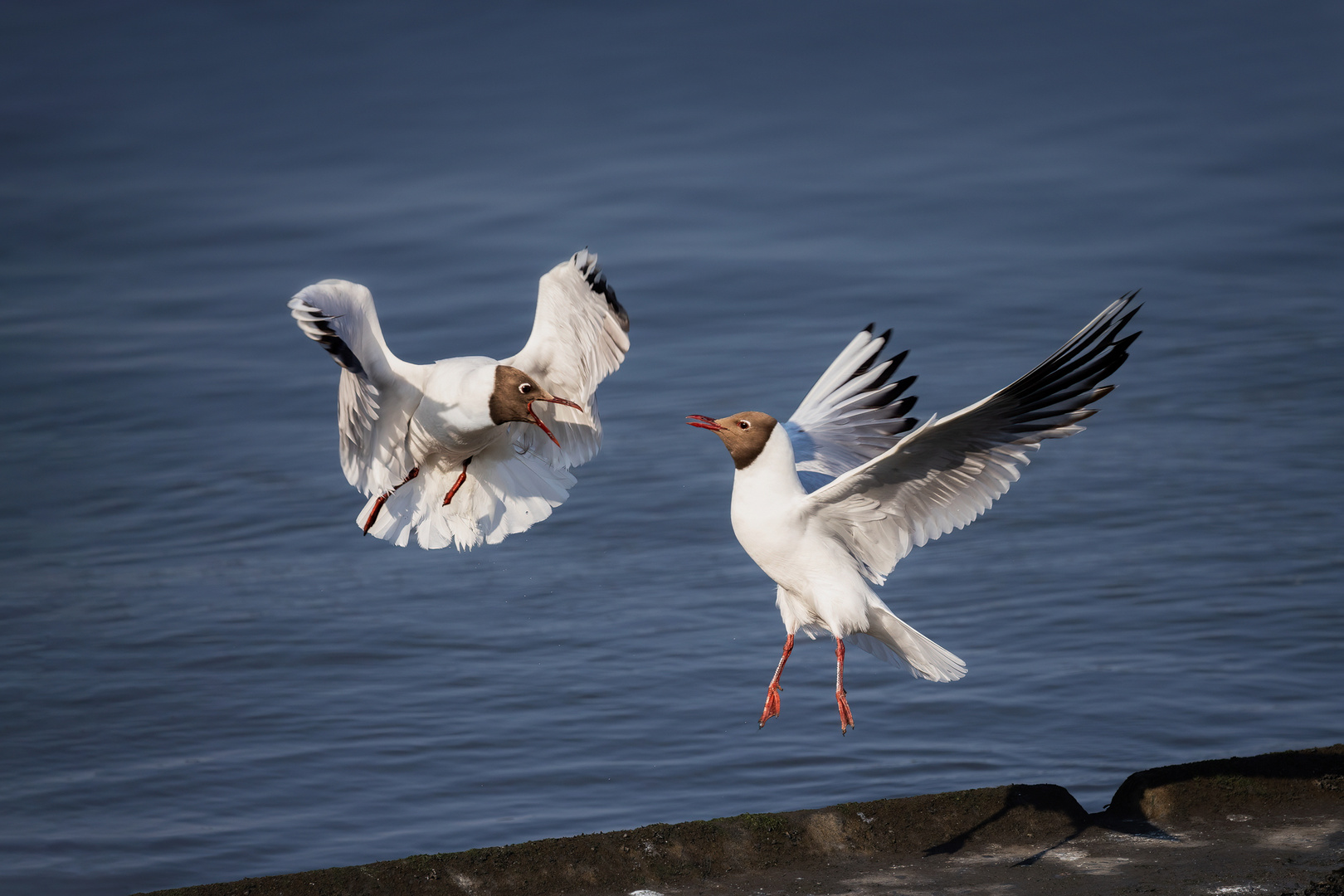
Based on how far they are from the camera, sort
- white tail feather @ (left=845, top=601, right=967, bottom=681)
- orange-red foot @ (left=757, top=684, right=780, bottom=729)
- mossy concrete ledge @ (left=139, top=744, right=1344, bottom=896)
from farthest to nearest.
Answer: white tail feather @ (left=845, top=601, right=967, bottom=681)
orange-red foot @ (left=757, top=684, right=780, bottom=729)
mossy concrete ledge @ (left=139, top=744, right=1344, bottom=896)

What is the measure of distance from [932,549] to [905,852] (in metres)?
4.56

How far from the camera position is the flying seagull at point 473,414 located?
6.42 m

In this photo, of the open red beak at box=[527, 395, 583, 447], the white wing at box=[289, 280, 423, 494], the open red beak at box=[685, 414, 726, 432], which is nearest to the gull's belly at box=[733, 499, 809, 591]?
the open red beak at box=[685, 414, 726, 432]

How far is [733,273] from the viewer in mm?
15547

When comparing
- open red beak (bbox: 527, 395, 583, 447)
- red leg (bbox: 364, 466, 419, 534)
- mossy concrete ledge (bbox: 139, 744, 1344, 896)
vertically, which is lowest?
mossy concrete ledge (bbox: 139, 744, 1344, 896)

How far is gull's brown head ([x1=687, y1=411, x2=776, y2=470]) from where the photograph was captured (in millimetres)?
5453

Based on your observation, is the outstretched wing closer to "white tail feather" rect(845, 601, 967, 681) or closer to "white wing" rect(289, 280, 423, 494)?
"white tail feather" rect(845, 601, 967, 681)

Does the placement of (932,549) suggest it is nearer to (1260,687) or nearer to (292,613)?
(1260,687)

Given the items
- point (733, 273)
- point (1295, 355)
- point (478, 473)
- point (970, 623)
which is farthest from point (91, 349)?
point (1295, 355)

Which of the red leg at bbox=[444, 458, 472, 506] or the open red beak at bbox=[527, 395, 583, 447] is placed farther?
the red leg at bbox=[444, 458, 472, 506]

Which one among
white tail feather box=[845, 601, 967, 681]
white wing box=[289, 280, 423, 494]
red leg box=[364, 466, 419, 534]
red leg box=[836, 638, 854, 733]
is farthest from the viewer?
red leg box=[364, 466, 419, 534]

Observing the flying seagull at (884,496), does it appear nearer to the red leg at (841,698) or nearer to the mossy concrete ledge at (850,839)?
the red leg at (841,698)

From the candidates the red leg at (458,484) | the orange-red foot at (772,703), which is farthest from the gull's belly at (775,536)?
the red leg at (458,484)

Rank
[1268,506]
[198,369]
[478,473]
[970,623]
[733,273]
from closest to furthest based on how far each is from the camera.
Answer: [478,473] → [970,623] → [1268,506] → [198,369] → [733,273]
